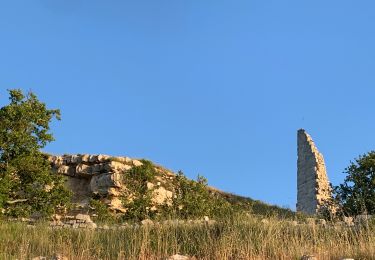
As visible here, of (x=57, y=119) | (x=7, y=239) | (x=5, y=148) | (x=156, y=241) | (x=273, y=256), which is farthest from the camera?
(x=57, y=119)

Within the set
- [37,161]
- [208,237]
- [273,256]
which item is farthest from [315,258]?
[37,161]

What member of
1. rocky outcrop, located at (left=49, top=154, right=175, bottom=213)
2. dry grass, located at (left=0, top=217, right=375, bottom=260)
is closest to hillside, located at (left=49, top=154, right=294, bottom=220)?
rocky outcrop, located at (left=49, top=154, right=175, bottom=213)

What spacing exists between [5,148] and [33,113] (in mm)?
1581

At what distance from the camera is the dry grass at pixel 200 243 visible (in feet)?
25.3

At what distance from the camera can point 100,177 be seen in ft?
88.7

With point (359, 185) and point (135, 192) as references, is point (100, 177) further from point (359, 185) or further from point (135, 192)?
point (359, 185)

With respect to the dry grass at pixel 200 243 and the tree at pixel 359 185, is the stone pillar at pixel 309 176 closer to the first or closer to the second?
the tree at pixel 359 185

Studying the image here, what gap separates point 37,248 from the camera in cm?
879

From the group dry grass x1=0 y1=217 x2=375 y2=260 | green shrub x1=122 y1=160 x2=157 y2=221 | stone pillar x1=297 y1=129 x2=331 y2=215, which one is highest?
stone pillar x1=297 y1=129 x2=331 y2=215

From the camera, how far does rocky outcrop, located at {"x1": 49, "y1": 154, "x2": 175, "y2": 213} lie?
1017 inches

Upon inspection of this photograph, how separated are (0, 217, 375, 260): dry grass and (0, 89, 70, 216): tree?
764 centimetres

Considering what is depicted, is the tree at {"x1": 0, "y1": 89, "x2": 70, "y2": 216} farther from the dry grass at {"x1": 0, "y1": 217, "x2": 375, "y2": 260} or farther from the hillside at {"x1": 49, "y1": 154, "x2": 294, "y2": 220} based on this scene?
the dry grass at {"x1": 0, "y1": 217, "x2": 375, "y2": 260}

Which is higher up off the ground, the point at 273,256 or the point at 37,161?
the point at 37,161

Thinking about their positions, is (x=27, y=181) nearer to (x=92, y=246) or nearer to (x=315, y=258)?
(x=92, y=246)
